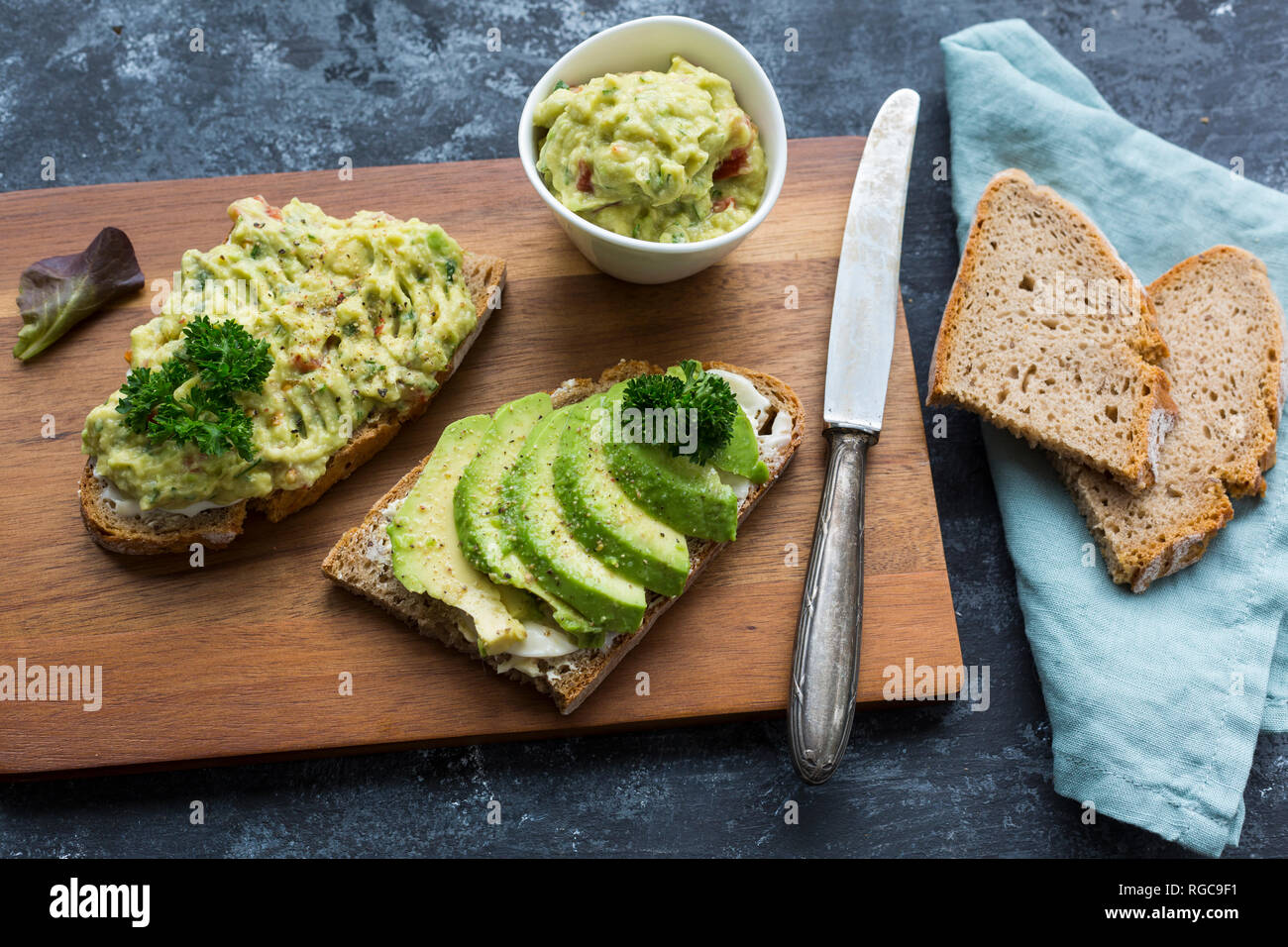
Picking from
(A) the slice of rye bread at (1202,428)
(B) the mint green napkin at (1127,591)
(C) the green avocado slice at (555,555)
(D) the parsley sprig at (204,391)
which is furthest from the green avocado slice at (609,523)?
(A) the slice of rye bread at (1202,428)

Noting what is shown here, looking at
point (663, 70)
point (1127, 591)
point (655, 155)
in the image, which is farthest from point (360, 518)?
point (1127, 591)

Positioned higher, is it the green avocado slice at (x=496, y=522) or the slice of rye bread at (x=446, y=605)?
the green avocado slice at (x=496, y=522)

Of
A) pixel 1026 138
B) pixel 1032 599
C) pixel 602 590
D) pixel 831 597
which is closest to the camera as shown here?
pixel 602 590

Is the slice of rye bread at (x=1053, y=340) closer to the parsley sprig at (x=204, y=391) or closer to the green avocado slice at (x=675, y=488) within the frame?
the green avocado slice at (x=675, y=488)

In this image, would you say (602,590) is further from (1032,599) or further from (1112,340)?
(1112,340)

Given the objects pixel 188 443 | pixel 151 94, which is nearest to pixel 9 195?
pixel 151 94

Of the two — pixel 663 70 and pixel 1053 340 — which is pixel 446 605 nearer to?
pixel 663 70
